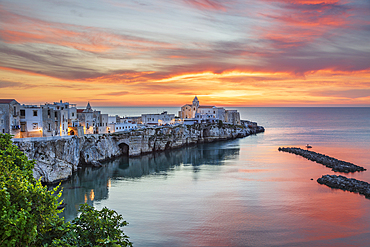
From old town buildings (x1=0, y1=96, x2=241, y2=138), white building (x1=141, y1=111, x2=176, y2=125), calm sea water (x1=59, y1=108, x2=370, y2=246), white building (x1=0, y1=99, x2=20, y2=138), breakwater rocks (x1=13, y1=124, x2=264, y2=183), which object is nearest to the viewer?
calm sea water (x1=59, y1=108, x2=370, y2=246)

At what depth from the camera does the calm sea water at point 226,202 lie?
25.3 metres

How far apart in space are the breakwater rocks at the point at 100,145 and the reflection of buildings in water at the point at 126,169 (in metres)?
2.38

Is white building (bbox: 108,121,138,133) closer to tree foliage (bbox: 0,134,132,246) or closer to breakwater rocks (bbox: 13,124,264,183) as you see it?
breakwater rocks (bbox: 13,124,264,183)

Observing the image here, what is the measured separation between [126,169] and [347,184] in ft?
121

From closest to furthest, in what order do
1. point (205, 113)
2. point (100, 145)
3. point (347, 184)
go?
point (347, 184) < point (100, 145) < point (205, 113)

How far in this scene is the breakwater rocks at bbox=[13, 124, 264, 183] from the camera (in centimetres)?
4300

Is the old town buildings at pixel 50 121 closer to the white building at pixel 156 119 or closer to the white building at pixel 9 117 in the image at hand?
the white building at pixel 9 117

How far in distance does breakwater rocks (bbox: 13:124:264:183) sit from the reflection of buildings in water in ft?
A: 7.79

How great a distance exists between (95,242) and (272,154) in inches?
2477

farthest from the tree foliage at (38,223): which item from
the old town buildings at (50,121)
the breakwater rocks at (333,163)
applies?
the breakwater rocks at (333,163)

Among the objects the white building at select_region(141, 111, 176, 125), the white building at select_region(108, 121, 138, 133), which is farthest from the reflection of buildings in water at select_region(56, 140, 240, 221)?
the white building at select_region(141, 111, 176, 125)

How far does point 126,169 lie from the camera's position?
5441cm

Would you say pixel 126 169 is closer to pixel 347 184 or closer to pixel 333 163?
pixel 347 184

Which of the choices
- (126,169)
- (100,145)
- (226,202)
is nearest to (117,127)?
(100,145)
